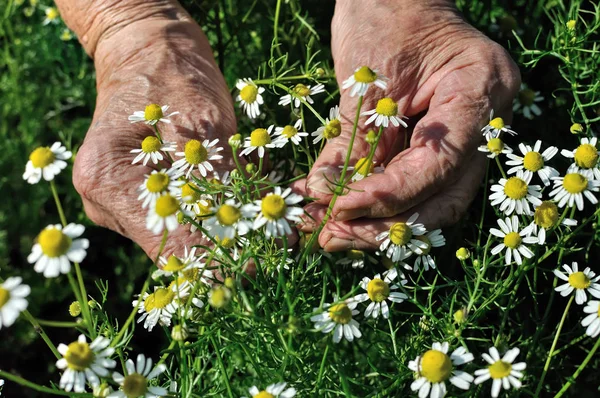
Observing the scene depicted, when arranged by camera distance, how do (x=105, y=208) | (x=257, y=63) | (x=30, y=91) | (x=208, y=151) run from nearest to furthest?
(x=208, y=151), (x=105, y=208), (x=257, y=63), (x=30, y=91)

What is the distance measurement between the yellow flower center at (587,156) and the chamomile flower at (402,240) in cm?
28

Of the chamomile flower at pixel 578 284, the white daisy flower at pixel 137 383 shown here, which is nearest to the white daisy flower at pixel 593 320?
the chamomile flower at pixel 578 284

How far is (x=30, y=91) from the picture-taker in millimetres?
2369

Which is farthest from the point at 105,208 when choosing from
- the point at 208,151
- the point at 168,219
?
the point at 168,219

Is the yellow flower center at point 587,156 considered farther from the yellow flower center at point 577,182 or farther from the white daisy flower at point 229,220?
the white daisy flower at point 229,220

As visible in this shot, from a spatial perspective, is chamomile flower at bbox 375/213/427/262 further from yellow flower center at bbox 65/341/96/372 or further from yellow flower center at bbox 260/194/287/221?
yellow flower center at bbox 65/341/96/372

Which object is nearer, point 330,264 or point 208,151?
point 208,151

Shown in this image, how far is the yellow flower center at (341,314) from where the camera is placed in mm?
922

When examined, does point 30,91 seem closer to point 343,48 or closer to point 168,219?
point 343,48

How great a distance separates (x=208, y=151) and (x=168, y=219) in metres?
0.38

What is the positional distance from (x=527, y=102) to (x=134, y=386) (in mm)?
1178

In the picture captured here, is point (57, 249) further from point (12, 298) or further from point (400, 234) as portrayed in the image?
point (400, 234)

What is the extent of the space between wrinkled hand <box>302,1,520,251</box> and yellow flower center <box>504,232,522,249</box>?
0.50 feet

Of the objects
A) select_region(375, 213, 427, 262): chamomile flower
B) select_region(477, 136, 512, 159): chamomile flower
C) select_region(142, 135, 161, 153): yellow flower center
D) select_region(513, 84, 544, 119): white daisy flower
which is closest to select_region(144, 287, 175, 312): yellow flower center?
select_region(142, 135, 161, 153): yellow flower center
